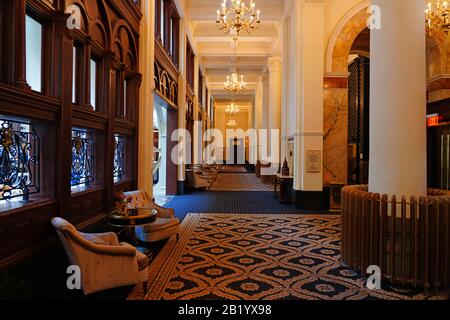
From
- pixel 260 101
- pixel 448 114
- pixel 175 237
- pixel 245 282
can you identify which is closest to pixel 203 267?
pixel 245 282

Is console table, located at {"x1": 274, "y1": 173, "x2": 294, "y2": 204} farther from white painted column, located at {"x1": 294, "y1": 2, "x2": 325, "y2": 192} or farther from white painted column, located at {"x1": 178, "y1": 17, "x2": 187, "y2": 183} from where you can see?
white painted column, located at {"x1": 178, "y1": 17, "x2": 187, "y2": 183}

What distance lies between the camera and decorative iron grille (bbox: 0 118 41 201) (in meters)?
2.73

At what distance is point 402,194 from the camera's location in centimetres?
342

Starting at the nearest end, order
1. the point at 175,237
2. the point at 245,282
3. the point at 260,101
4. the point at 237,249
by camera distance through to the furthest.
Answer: the point at 245,282 < the point at 237,249 < the point at 175,237 < the point at 260,101

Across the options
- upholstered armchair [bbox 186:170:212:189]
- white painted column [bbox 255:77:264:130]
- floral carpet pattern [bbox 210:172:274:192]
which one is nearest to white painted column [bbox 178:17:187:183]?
upholstered armchair [bbox 186:170:212:189]

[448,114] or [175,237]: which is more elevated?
[448,114]

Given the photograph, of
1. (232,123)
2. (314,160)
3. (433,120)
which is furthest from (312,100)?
(232,123)

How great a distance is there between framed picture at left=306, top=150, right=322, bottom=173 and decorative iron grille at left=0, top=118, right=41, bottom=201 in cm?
591

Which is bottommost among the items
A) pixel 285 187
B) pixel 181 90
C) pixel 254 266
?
pixel 254 266

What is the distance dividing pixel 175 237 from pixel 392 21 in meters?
4.23

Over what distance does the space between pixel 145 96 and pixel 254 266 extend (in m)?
3.87

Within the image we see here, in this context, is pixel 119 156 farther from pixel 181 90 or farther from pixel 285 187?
pixel 181 90

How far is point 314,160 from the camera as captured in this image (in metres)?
7.59
